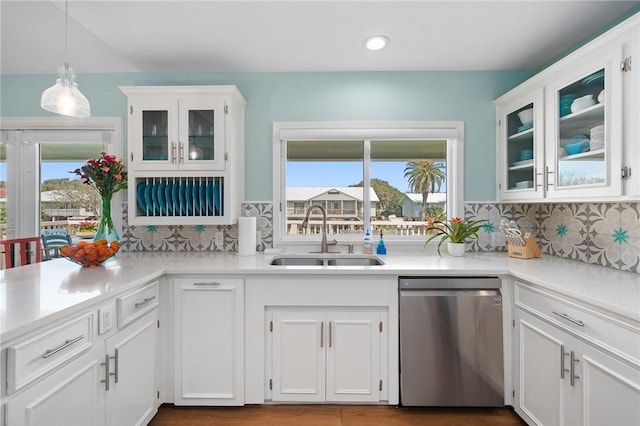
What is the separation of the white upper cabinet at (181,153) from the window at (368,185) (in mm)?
568

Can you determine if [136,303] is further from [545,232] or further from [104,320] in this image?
[545,232]

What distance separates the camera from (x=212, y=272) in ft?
6.52

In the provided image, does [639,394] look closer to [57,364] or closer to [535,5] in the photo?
[535,5]

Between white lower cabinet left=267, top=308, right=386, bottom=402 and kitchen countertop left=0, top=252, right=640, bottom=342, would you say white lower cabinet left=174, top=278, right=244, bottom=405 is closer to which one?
kitchen countertop left=0, top=252, right=640, bottom=342

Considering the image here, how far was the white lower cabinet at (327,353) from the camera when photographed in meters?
2.00

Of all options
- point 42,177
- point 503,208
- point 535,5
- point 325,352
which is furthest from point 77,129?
point 503,208

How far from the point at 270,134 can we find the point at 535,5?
A: 1902 millimetres

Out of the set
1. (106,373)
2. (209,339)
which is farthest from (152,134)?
(106,373)

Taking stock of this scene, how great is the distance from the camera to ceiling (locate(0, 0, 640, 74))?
6.11 ft

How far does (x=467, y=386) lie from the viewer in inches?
77.4

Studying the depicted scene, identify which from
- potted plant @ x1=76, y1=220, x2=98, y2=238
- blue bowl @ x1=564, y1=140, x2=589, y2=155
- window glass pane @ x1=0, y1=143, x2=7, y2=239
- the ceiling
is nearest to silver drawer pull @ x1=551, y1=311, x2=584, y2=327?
blue bowl @ x1=564, y1=140, x2=589, y2=155

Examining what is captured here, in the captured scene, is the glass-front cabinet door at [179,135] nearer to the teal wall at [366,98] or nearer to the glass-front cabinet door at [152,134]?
the glass-front cabinet door at [152,134]

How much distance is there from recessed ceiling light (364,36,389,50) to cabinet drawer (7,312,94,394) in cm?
219

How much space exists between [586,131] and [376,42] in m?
1.34
